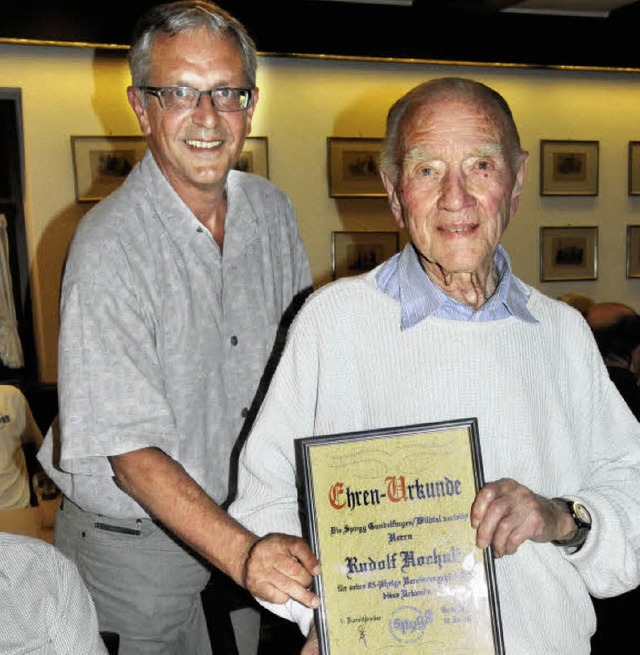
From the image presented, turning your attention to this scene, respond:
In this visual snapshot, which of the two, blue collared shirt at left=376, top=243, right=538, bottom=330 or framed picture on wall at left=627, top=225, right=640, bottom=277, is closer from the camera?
blue collared shirt at left=376, top=243, right=538, bottom=330

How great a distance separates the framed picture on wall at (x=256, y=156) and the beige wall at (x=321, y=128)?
3.2 inches

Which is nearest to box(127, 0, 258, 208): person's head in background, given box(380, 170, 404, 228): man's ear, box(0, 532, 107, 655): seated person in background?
box(380, 170, 404, 228): man's ear

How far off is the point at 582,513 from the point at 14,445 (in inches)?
149

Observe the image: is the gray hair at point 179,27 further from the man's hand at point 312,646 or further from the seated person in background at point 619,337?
the seated person in background at point 619,337

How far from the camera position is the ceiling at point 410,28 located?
589 cm

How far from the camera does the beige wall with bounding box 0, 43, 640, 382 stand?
6.13 metres

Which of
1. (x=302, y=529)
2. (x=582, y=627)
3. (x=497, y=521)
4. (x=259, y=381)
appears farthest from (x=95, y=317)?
(x=582, y=627)

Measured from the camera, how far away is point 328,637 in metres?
1.28

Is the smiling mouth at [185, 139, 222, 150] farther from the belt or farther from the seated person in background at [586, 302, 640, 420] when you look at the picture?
the seated person in background at [586, 302, 640, 420]

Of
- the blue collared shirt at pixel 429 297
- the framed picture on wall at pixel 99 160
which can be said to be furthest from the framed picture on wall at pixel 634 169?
the blue collared shirt at pixel 429 297

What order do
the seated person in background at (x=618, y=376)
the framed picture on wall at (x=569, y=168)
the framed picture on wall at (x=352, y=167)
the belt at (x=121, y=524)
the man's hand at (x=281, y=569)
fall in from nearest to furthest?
the man's hand at (x=281, y=569) < the belt at (x=121, y=524) < the seated person in background at (x=618, y=376) < the framed picture on wall at (x=352, y=167) < the framed picture on wall at (x=569, y=168)

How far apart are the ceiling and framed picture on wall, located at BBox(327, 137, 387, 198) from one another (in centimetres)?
69

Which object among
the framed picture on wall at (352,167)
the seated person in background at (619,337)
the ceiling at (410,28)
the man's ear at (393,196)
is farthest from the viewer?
the framed picture on wall at (352,167)

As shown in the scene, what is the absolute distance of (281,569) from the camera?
1322mm
